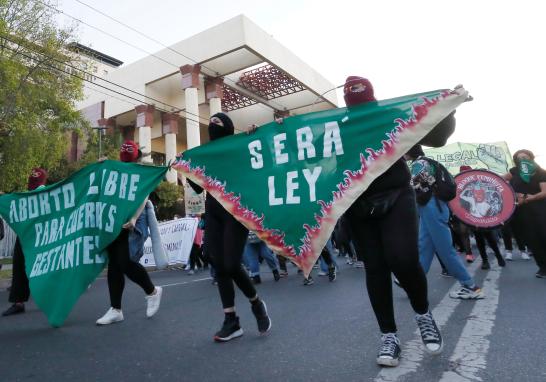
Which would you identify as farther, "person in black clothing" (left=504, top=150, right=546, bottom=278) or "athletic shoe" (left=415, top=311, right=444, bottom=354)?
"person in black clothing" (left=504, top=150, right=546, bottom=278)

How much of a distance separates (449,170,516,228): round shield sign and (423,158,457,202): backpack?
1889 mm

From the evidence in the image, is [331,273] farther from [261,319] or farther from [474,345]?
[474,345]

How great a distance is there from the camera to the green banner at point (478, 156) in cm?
1568

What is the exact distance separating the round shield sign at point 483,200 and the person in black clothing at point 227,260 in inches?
143

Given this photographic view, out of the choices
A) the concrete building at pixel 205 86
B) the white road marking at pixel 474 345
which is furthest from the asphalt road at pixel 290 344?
the concrete building at pixel 205 86

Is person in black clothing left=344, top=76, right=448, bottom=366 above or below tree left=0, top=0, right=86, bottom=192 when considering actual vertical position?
below

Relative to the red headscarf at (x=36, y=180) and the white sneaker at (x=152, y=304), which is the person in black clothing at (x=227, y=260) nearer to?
the white sneaker at (x=152, y=304)

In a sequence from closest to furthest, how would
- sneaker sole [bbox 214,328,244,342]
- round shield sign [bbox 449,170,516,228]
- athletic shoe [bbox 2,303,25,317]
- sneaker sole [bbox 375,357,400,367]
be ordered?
sneaker sole [bbox 375,357,400,367], sneaker sole [bbox 214,328,244,342], athletic shoe [bbox 2,303,25,317], round shield sign [bbox 449,170,516,228]

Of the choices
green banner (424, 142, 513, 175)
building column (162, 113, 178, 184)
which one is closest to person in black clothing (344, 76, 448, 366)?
green banner (424, 142, 513, 175)

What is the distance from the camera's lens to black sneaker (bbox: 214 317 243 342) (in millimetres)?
3098

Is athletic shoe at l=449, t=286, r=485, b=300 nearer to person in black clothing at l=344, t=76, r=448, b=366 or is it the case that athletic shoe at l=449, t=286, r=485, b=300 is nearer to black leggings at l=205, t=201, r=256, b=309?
person in black clothing at l=344, t=76, r=448, b=366

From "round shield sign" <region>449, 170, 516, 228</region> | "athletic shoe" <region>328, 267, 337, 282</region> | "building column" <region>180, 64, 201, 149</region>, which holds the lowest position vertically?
"athletic shoe" <region>328, 267, 337, 282</region>

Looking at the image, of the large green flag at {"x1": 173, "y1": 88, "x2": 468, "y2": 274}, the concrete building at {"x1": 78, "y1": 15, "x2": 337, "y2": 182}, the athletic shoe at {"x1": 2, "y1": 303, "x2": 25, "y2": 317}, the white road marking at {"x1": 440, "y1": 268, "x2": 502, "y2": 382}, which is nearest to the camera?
the white road marking at {"x1": 440, "y1": 268, "x2": 502, "y2": 382}

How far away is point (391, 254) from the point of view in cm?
240
